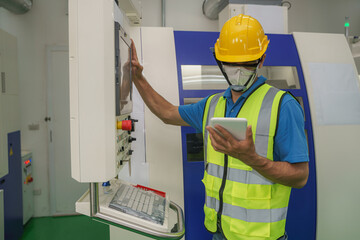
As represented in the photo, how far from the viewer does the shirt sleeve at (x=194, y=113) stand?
160 centimetres

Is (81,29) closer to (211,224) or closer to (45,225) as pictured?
(211,224)

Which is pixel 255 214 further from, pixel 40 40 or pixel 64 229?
pixel 40 40

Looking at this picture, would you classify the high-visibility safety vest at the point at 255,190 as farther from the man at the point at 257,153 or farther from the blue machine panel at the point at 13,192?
the blue machine panel at the point at 13,192

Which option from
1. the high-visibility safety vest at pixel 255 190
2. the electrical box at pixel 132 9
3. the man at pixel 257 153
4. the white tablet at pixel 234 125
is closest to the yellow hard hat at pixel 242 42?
the man at pixel 257 153

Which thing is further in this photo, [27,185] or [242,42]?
[27,185]

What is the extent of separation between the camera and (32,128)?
349 centimetres

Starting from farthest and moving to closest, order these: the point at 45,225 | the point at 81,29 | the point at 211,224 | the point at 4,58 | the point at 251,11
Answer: the point at 45,225, the point at 4,58, the point at 251,11, the point at 211,224, the point at 81,29

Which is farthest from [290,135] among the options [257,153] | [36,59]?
[36,59]

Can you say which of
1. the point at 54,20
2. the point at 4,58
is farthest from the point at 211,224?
the point at 54,20

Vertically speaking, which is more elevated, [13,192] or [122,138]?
[122,138]

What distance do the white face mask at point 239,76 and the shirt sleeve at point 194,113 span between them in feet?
1.16

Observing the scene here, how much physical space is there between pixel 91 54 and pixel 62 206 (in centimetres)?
323

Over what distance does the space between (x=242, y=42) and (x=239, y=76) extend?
6.2 inches

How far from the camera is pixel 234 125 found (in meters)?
0.99
